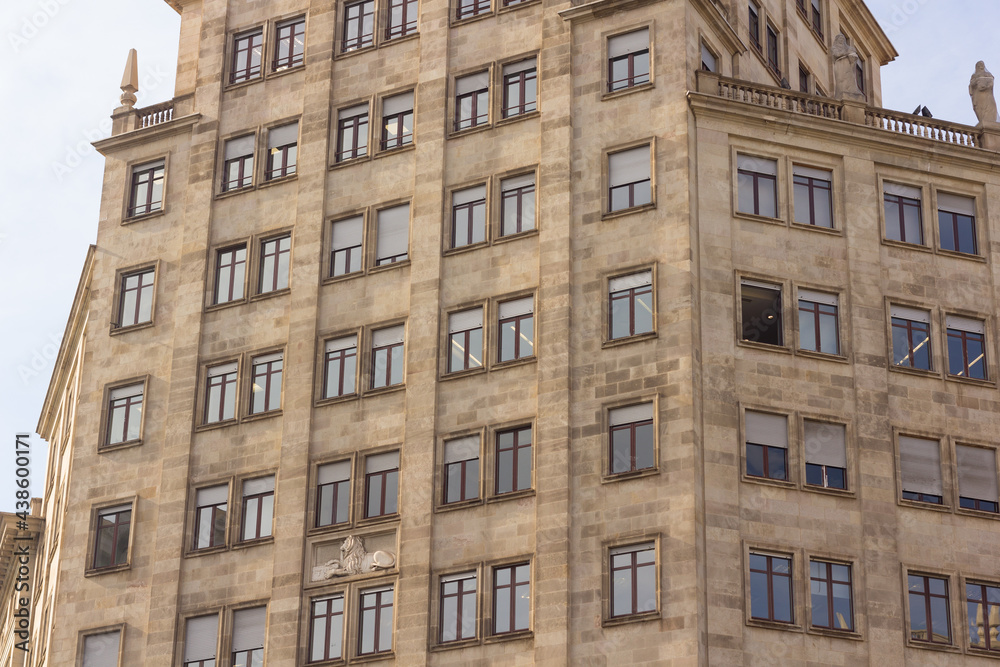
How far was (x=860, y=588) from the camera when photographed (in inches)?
2089

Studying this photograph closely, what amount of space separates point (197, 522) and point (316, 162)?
41.5 ft

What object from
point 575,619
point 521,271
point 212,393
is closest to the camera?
point 575,619

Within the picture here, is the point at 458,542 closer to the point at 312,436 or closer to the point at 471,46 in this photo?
the point at 312,436

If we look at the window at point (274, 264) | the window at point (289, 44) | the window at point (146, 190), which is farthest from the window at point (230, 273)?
the window at point (289, 44)

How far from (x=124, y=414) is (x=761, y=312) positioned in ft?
71.6

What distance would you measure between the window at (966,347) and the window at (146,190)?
90.2 feet

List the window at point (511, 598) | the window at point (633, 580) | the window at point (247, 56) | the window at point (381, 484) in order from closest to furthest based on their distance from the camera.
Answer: the window at point (633, 580) → the window at point (511, 598) → the window at point (381, 484) → the window at point (247, 56)

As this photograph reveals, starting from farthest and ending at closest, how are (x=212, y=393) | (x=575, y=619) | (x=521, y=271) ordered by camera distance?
1. (x=212, y=393)
2. (x=521, y=271)
3. (x=575, y=619)

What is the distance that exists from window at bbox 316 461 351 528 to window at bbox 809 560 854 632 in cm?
1433

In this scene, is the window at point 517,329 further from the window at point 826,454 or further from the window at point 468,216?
the window at point 826,454

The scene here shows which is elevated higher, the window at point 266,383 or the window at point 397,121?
the window at point 397,121

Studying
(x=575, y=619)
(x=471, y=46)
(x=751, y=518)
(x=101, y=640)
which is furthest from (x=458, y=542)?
(x=471, y=46)

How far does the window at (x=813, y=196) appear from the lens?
5806 centimetres

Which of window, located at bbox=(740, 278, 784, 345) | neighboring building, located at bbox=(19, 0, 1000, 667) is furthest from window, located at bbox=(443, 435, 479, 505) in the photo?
window, located at bbox=(740, 278, 784, 345)
